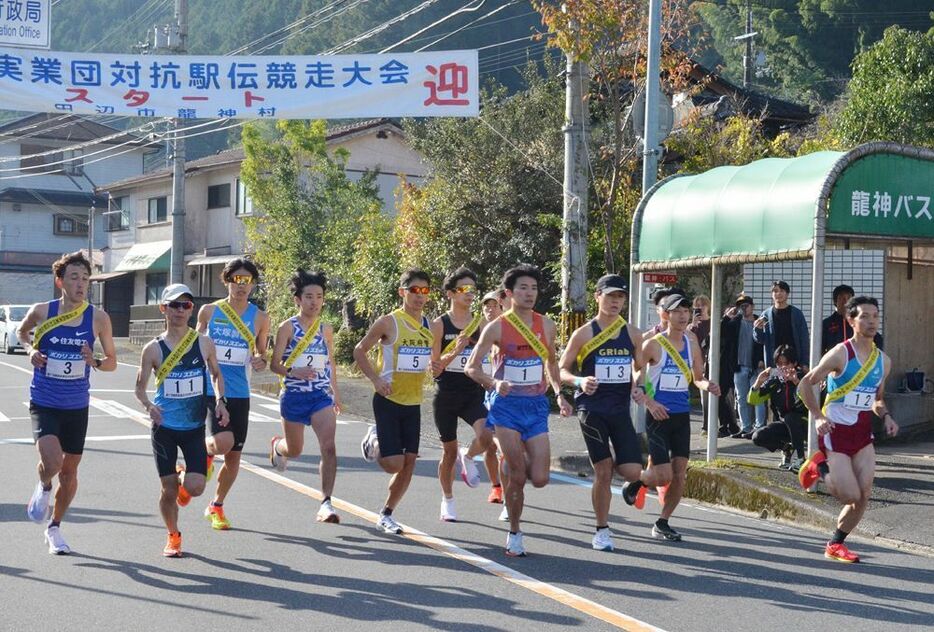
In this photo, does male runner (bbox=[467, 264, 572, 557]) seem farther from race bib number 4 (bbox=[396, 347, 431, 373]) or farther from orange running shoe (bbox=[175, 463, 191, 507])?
orange running shoe (bbox=[175, 463, 191, 507])

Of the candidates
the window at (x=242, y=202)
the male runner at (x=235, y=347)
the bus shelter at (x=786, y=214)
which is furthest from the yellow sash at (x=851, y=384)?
the window at (x=242, y=202)

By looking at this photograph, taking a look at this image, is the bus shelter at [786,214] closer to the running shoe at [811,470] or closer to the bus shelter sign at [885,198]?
the bus shelter sign at [885,198]

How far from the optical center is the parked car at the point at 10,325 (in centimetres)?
3819

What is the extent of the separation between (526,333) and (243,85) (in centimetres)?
981

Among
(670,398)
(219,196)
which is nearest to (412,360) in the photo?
(670,398)

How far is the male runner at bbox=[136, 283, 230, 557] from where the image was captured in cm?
779

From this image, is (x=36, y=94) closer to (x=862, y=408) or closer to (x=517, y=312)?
(x=517, y=312)

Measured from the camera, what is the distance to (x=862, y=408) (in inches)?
317

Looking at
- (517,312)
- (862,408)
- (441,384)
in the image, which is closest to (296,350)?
(441,384)

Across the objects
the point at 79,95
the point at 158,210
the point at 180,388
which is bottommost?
the point at 180,388

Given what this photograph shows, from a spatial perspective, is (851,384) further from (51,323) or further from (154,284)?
(154,284)

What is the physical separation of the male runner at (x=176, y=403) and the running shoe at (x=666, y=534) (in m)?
3.44

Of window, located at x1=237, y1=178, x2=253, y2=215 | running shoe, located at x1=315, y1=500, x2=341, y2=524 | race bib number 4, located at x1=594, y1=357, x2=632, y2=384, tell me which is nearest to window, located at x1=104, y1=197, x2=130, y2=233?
window, located at x1=237, y1=178, x2=253, y2=215

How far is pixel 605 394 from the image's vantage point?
8.34 metres
